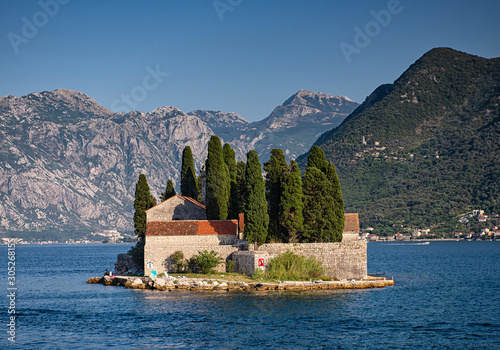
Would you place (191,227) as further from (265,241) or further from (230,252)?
(265,241)

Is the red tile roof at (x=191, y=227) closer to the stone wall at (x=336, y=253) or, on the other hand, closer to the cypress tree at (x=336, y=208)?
the stone wall at (x=336, y=253)

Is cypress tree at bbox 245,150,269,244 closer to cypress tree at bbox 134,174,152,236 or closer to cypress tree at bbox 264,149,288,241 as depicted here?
cypress tree at bbox 264,149,288,241

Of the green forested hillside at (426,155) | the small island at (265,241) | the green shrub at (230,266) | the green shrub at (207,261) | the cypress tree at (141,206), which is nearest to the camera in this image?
the small island at (265,241)

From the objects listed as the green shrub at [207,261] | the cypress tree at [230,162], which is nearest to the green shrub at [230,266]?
the green shrub at [207,261]

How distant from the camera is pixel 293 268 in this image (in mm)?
51094

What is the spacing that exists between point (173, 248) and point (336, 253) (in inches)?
566

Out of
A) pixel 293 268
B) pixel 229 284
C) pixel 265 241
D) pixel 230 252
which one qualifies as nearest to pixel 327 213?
pixel 265 241

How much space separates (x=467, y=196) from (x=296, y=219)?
125m

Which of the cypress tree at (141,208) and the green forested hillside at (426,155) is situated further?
the green forested hillside at (426,155)

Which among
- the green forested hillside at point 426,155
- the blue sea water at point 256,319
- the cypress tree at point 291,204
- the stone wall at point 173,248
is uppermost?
the green forested hillside at point 426,155

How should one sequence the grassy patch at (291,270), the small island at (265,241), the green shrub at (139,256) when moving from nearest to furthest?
the small island at (265,241)
the grassy patch at (291,270)
the green shrub at (139,256)

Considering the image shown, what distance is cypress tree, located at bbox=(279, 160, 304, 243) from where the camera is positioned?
52.2 meters

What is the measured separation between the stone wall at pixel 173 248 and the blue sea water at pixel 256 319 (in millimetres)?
4248

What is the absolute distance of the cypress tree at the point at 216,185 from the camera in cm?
5625
